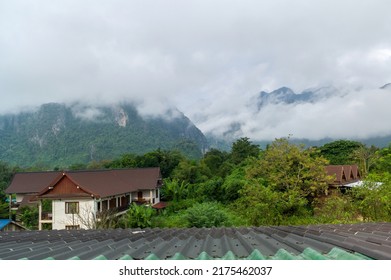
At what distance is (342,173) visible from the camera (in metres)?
26.6

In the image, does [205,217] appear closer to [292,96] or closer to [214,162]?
[214,162]

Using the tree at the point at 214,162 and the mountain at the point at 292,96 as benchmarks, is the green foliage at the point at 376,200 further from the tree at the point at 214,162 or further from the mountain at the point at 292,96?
the mountain at the point at 292,96

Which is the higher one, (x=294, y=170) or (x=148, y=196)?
(x=294, y=170)

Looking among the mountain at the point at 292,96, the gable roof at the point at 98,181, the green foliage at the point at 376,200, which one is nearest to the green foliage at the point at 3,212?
the gable roof at the point at 98,181

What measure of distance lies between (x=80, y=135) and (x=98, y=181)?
5601 cm

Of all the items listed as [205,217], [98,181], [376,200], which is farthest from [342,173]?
[98,181]

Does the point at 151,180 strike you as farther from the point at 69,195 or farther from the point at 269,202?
the point at 269,202

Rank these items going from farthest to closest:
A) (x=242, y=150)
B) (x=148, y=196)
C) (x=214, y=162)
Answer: (x=214, y=162) < (x=242, y=150) < (x=148, y=196)

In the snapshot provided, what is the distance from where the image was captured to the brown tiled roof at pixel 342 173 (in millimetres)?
25841

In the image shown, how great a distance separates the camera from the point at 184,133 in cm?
9538

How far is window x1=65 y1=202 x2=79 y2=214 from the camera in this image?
62.3 ft

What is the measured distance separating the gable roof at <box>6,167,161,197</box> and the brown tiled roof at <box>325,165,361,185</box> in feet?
53.1

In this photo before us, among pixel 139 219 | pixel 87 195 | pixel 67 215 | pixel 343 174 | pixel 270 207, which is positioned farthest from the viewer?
pixel 343 174

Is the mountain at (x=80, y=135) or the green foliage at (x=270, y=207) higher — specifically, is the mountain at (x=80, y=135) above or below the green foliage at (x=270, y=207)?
above
